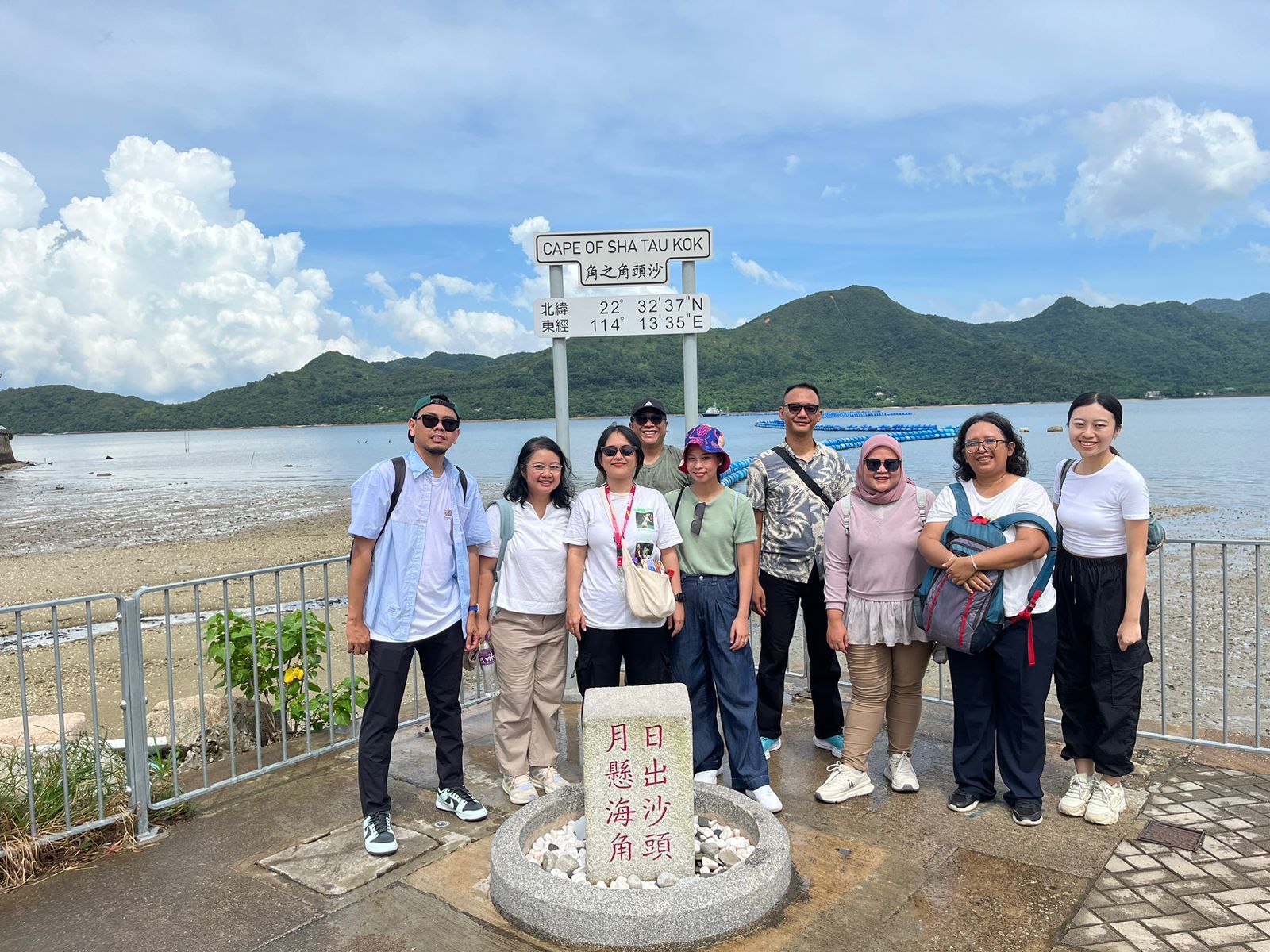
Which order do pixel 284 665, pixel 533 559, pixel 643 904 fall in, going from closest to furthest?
pixel 643 904 → pixel 533 559 → pixel 284 665

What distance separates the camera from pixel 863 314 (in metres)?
147

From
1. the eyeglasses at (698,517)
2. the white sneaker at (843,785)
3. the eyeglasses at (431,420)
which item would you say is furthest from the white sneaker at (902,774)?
the eyeglasses at (431,420)

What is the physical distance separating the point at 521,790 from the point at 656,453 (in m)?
1.81

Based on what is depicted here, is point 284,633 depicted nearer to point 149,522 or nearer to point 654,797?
point 654,797

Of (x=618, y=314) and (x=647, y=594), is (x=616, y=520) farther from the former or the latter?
(x=618, y=314)

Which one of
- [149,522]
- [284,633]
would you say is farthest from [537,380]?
[284,633]

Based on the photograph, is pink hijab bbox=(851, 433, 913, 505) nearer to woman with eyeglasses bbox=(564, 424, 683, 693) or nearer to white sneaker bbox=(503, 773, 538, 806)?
woman with eyeglasses bbox=(564, 424, 683, 693)

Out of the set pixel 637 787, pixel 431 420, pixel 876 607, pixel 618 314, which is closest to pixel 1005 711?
pixel 876 607

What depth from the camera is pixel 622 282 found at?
5734 mm

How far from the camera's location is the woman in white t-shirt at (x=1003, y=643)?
142 inches

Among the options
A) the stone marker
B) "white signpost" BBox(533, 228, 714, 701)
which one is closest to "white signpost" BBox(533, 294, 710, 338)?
"white signpost" BBox(533, 228, 714, 701)

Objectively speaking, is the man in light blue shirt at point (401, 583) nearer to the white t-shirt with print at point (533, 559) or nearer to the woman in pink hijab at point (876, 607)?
the white t-shirt with print at point (533, 559)

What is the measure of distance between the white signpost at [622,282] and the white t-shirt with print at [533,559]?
174 cm

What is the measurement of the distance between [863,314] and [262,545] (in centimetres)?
13996
